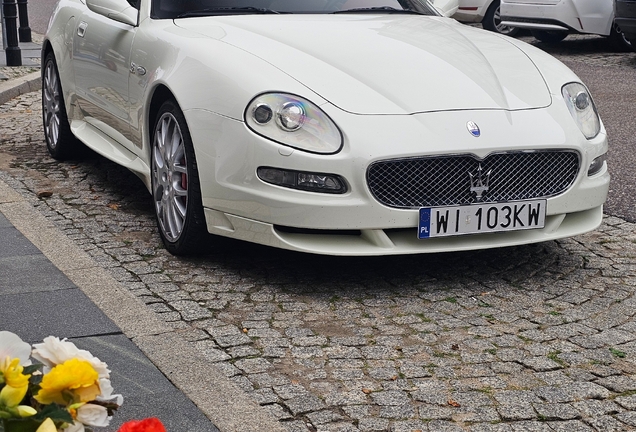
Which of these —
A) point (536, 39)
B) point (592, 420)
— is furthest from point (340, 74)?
point (536, 39)

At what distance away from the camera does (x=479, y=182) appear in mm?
4574

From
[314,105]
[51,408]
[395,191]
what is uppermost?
[51,408]

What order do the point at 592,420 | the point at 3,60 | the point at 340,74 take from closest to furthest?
the point at 592,420, the point at 340,74, the point at 3,60

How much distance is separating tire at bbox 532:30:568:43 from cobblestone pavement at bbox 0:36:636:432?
10.0 m

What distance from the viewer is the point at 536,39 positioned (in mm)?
16219

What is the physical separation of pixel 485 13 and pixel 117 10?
38.3 feet

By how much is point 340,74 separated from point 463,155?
0.68 metres

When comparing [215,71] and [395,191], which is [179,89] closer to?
[215,71]

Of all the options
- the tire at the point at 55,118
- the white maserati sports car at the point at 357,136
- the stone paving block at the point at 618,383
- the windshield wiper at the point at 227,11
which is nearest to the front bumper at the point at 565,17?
the tire at the point at 55,118

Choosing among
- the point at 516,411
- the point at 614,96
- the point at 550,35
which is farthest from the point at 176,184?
the point at 550,35

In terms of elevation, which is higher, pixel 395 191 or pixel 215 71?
pixel 215 71

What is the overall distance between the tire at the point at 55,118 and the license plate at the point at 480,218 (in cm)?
353

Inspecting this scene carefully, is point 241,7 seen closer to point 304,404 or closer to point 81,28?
point 81,28

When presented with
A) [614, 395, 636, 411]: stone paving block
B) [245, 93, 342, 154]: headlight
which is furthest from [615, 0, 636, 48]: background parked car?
[614, 395, 636, 411]: stone paving block
